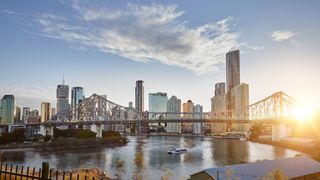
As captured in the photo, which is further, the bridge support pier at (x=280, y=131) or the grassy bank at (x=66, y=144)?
the bridge support pier at (x=280, y=131)

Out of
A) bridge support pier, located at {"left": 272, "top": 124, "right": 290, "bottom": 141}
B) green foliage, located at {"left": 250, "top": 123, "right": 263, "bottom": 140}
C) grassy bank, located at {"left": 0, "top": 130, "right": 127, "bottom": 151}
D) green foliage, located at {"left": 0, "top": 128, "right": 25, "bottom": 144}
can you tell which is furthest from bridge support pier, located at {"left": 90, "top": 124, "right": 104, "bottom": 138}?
green foliage, located at {"left": 250, "top": 123, "right": 263, "bottom": 140}

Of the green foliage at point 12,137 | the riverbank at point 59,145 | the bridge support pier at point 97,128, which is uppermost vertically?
the bridge support pier at point 97,128

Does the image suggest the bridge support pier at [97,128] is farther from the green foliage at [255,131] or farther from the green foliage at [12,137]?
the green foliage at [255,131]

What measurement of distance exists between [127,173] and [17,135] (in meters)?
66.9

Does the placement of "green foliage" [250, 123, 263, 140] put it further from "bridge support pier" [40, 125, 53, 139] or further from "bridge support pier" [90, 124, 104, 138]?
"bridge support pier" [40, 125, 53, 139]

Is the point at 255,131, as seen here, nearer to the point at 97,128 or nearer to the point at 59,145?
the point at 97,128

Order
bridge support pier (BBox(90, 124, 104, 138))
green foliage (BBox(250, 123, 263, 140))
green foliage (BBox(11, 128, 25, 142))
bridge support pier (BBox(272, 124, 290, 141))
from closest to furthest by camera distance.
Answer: green foliage (BBox(11, 128, 25, 142))
bridge support pier (BBox(272, 124, 290, 141))
bridge support pier (BBox(90, 124, 104, 138))
green foliage (BBox(250, 123, 263, 140))

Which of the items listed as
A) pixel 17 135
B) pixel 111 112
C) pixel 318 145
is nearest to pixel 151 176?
pixel 318 145

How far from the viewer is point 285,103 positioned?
136m

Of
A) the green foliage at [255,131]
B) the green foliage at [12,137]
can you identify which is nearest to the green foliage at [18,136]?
the green foliage at [12,137]

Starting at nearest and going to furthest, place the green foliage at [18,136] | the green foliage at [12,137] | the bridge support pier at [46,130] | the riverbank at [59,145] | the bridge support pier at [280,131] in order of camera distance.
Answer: the riverbank at [59,145], the green foliage at [12,137], the green foliage at [18,136], the bridge support pier at [280,131], the bridge support pier at [46,130]

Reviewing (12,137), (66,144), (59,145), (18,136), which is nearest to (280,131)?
(66,144)

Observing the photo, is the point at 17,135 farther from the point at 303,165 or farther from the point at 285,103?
the point at 285,103

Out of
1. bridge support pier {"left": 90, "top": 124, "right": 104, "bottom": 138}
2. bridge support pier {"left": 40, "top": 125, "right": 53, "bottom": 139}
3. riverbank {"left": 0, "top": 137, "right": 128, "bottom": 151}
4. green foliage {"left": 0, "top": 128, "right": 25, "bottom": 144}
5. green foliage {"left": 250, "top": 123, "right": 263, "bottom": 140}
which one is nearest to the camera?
riverbank {"left": 0, "top": 137, "right": 128, "bottom": 151}
